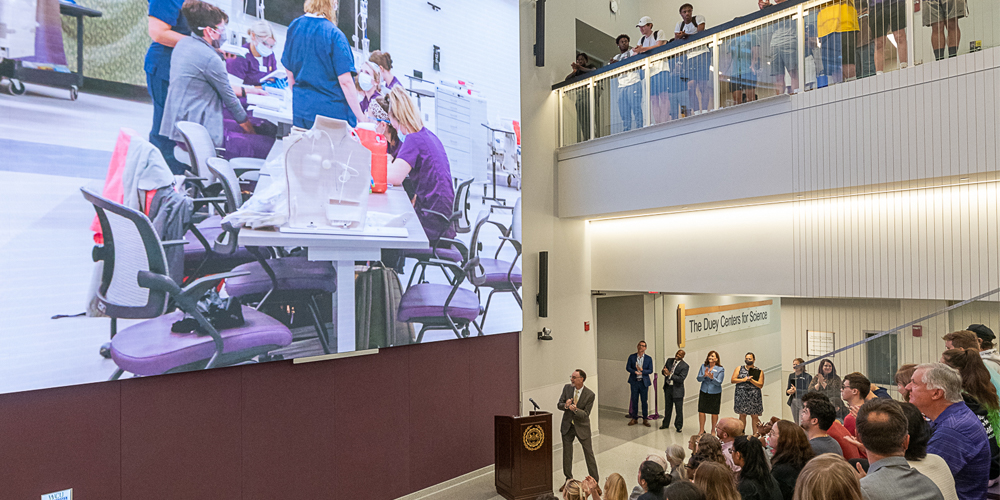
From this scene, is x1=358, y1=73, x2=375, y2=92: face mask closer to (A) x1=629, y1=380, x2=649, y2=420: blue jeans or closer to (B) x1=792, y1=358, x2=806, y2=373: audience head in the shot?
(B) x1=792, y1=358, x2=806, y2=373: audience head

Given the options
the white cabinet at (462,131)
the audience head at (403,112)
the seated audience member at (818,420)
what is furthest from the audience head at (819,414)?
the audience head at (403,112)

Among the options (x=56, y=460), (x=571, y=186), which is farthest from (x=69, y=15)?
(x=571, y=186)

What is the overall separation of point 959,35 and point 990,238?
6.58 ft

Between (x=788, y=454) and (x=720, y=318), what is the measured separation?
375 inches

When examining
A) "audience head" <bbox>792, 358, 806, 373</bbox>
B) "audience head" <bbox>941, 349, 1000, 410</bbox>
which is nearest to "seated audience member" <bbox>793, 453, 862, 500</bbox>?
"audience head" <bbox>941, 349, 1000, 410</bbox>

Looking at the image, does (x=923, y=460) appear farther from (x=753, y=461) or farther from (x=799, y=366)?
(x=799, y=366)

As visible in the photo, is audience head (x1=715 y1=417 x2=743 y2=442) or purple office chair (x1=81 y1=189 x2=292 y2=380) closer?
audience head (x1=715 y1=417 x2=743 y2=442)

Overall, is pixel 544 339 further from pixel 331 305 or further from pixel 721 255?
pixel 331 305

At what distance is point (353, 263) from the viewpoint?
20.4ft

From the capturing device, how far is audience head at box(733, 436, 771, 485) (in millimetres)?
3176

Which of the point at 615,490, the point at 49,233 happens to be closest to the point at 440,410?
the point at 615,490

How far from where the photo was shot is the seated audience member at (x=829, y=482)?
6.73 feet

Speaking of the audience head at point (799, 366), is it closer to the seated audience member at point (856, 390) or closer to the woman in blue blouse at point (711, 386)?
the woman in blue blouse at point (711, 386)

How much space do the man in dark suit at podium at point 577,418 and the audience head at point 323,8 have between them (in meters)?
5.10
